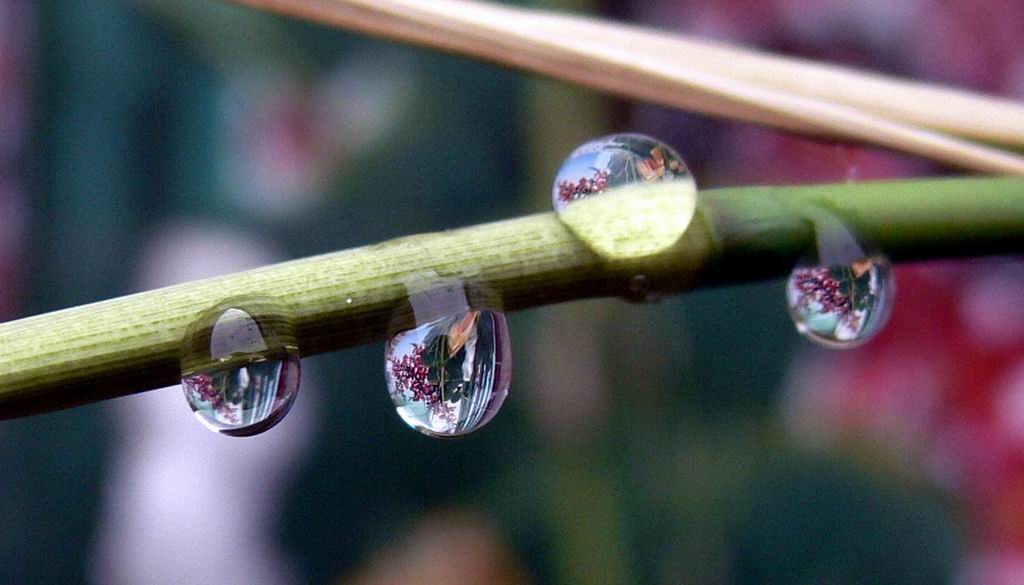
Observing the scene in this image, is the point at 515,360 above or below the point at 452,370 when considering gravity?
above

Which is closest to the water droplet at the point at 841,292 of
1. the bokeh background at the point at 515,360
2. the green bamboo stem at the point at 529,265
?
the green bamboo stem at the point at 529,265

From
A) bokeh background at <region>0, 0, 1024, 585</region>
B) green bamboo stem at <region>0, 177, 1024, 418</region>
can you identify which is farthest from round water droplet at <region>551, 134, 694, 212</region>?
bokeh background at <region>0, 0, 1024, 585</region>

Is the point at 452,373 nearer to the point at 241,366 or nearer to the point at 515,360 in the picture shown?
the point at 241,366

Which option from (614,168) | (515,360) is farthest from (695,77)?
(515,360)

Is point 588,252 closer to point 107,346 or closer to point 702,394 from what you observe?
point 107,346

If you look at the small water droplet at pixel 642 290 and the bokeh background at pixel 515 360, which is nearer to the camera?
the small water droplet at pixel 642 290

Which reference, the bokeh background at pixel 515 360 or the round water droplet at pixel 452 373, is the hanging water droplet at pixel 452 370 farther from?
the bokeh background at pixel 515 360
